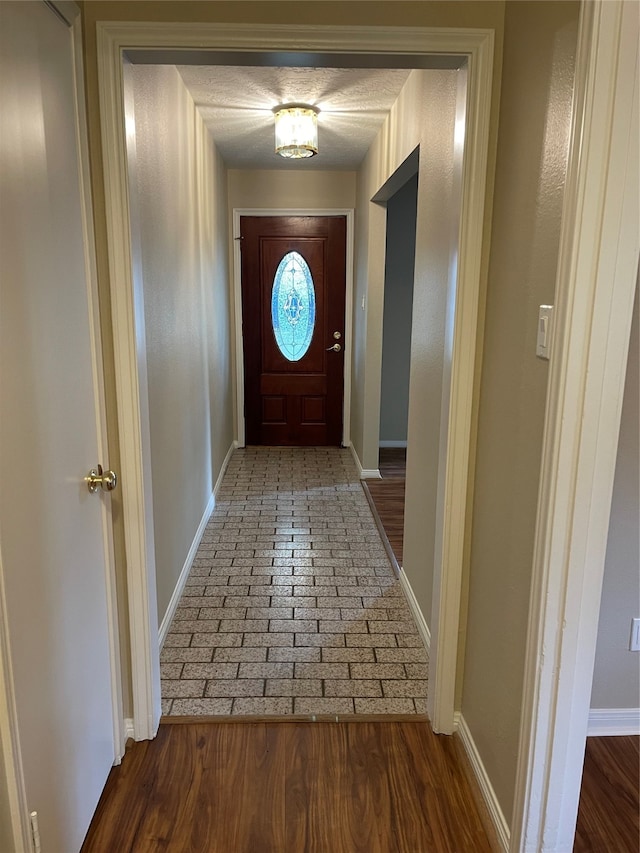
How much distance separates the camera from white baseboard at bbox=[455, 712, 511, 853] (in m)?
1.55

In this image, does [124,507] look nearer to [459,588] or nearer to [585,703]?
[459,588]

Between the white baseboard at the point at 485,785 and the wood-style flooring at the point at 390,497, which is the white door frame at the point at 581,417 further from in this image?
the wood-style flooring at the point at 390,497

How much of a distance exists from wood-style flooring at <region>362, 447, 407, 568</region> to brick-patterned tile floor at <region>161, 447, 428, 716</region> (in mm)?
82

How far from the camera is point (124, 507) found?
1.80 meters

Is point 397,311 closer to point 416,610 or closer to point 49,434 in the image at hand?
point 416,610

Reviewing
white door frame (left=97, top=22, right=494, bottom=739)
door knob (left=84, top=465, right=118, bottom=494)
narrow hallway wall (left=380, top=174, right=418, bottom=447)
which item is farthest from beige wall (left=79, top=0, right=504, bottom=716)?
narrow hallway wall (left=380, top=174, right=418, bottom=447)

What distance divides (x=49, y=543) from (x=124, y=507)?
18.9 inches

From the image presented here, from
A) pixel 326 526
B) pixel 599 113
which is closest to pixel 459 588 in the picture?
pixel 599 113

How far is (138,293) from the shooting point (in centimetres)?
174

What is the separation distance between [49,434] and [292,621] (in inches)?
64.6

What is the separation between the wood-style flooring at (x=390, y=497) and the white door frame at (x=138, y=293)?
1.37 m

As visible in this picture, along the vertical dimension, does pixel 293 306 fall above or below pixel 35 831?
above

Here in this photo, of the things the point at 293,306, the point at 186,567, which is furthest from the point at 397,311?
the point at 186,567

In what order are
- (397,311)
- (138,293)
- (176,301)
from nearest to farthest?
(138,293) → (176,301) → (397,311)
